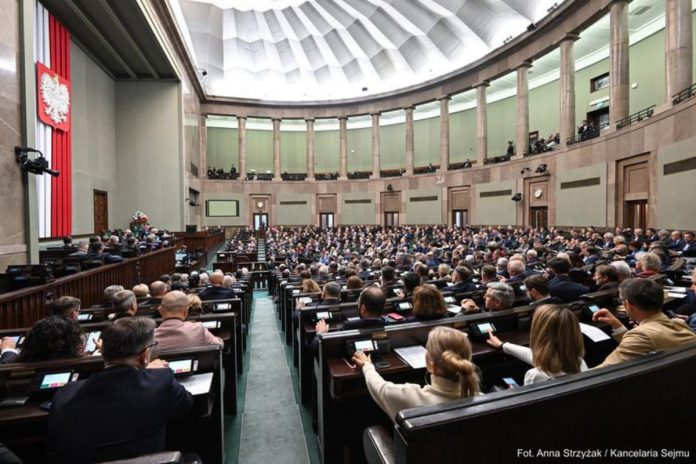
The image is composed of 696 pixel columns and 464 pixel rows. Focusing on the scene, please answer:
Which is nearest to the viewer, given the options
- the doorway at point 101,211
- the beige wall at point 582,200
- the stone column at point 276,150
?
the beige wall at point 582,200

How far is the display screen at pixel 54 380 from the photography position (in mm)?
2051

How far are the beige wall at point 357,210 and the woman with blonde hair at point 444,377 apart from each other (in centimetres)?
2394

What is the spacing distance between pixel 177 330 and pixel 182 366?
Result: 17.2 inches

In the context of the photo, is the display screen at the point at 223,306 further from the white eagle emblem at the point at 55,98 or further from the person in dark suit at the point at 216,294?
the white eagle emblem at the point at 55,98

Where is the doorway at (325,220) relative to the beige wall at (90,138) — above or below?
below

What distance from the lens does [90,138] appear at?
13.8 meters

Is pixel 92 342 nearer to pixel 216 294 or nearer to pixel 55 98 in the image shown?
pixel 216 294

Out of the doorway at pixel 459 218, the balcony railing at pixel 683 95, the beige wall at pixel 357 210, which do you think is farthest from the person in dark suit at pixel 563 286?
the beige wall at pixel 357 210

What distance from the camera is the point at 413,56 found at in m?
23.5

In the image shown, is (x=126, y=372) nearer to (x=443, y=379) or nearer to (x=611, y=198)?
(x=443, y=379)

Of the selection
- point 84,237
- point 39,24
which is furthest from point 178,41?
point 84,237

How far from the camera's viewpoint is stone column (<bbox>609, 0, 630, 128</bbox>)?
12.5m

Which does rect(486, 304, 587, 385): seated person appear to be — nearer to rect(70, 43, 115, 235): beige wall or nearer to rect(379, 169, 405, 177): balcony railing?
rect(70, 43, 115, 235): beige wall

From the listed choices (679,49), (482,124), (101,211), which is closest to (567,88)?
(679,49)
